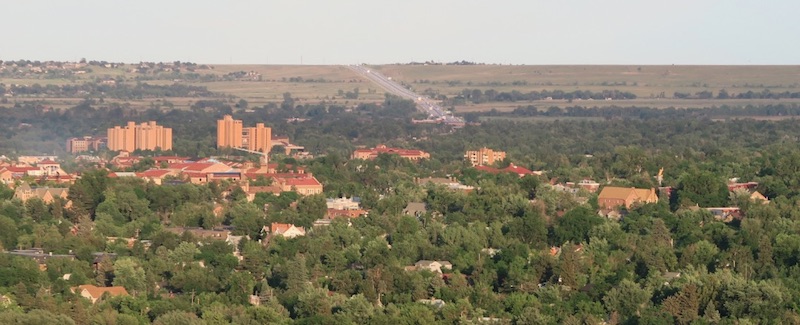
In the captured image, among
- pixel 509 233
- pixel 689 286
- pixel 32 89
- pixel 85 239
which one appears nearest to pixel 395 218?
pixel 509 233

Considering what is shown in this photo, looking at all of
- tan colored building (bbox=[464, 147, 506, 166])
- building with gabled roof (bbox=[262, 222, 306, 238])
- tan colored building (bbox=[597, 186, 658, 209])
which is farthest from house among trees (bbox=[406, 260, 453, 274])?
tan colored building (bbox=[464, 147, 506, 166])

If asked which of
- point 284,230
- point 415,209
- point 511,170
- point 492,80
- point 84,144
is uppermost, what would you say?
point 284,230

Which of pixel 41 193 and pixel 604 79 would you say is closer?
pixel 41 193

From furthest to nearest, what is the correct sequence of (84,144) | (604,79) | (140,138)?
(604,79) < (84,144) < (140,138)

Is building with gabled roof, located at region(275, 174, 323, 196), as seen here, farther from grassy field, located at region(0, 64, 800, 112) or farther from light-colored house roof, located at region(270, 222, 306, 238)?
grassy field, located at region(0, 64, 800, 112)

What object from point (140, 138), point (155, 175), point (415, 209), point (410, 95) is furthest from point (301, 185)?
point (410, 95)

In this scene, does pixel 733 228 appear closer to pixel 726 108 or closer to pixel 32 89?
pixel 726 108

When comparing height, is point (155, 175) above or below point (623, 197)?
below

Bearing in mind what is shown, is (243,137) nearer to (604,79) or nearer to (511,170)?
(511,170)
